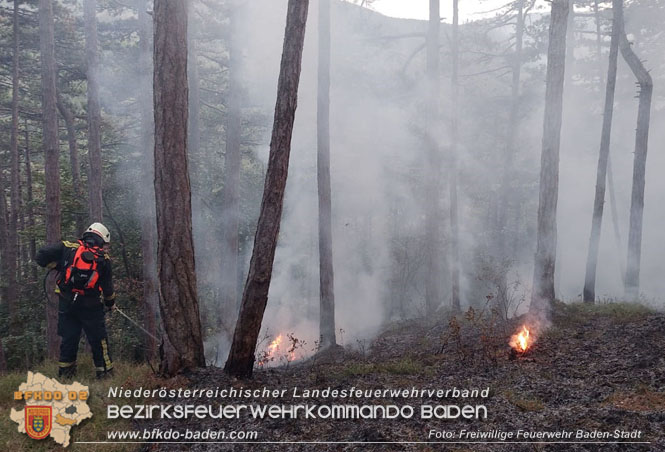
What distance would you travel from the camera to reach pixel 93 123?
11258 mm

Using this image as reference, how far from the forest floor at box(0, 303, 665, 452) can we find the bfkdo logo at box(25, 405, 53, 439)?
0.34 ft

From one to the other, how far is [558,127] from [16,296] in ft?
53.6

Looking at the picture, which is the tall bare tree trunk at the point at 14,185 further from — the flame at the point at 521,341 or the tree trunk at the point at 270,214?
the flame at the point at 521,341

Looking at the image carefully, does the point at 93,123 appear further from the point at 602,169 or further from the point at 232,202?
the point at 602,169

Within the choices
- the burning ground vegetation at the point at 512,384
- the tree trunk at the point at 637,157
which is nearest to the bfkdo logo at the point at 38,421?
the burning ground vegetation at the point at 512,384

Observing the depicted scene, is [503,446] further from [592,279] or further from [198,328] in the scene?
[592,279]

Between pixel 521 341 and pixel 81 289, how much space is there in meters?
7.12

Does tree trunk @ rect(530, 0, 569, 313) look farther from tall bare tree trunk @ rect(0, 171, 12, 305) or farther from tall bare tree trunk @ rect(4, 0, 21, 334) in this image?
tall bare tree trunk @ rect(0, 171, 12, 305)

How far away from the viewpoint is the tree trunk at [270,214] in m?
5.60

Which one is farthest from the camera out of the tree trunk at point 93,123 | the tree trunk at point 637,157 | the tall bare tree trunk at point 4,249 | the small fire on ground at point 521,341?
the tall bare tree trunk at point 4,249

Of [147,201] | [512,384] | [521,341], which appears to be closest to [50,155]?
[147,201]

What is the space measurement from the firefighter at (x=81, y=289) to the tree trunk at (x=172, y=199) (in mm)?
1344

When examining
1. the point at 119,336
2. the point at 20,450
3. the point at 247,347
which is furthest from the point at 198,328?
the point at 119,336

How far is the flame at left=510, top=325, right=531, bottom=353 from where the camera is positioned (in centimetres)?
716
